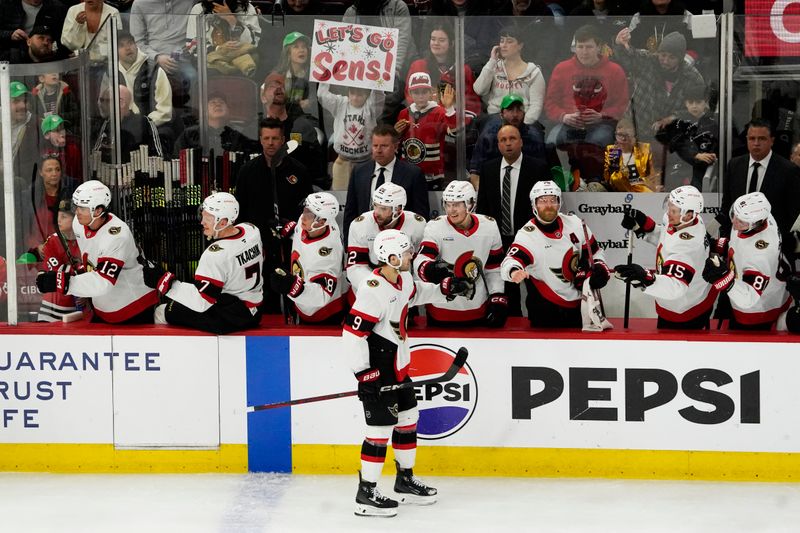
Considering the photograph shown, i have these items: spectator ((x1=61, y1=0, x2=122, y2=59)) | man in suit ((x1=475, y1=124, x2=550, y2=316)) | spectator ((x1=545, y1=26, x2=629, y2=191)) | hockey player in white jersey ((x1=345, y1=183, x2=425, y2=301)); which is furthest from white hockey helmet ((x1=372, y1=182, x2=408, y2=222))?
spectator ((x1=61, y1=0, x2=122, y2=59))

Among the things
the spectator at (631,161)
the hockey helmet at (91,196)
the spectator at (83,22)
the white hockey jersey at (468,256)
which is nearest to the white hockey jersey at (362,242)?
the white hockey jersey at (468,256)

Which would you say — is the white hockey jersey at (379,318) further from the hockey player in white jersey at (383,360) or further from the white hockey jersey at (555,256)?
the white hockey jersey at (555,256)

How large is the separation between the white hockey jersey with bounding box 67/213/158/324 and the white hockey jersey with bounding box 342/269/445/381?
4.67 ft

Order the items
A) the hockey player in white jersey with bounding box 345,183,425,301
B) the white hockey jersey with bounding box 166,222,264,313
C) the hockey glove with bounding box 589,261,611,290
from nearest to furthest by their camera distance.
→ 1. the hockey glove with bounding box 589,261,611,290
2. the white hockey jersey with bounding box 166,222,264,313
3. the hockey player in white jersey with bounding box 345,183,425,301

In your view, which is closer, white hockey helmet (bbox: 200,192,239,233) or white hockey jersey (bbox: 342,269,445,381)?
white hockey jersey (bbox: 342,269,445,381)

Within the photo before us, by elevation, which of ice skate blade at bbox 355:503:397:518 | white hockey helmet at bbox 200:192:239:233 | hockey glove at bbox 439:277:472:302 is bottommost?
ice skate blade at bbox 355:503:397:518

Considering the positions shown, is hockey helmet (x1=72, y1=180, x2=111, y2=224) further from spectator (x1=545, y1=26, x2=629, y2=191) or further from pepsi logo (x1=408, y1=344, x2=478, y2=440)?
spectator (x1=545, y1=26, x2=629, y2=191)

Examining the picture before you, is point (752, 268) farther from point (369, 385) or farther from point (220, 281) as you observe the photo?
point (220, 281)

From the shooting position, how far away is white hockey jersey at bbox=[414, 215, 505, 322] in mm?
7094

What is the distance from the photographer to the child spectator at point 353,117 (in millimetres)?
8070

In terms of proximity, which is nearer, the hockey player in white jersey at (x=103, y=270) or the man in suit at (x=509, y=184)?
the hockey player in white jersey at (x=103, y=270)

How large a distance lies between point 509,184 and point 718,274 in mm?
1506

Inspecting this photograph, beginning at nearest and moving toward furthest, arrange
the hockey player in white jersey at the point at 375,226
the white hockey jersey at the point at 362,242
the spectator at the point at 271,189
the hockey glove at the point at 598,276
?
the hockey glove at the point at 598,276
the hockey player in white jersey at the point at 375,226
the white hockey jersey at the point at 362,242
the spectator at the point at 271,189

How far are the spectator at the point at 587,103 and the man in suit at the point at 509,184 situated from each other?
32 cm
